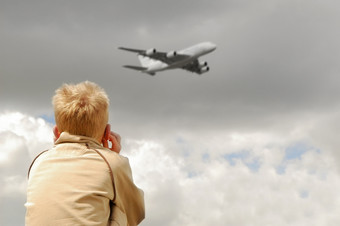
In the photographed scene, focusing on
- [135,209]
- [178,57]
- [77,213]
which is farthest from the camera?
[178,57]

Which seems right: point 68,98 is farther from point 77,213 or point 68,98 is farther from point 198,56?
point 198,56

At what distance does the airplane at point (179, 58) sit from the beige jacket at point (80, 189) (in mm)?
68084

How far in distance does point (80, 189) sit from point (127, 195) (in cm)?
30

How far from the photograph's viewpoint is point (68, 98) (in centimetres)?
285

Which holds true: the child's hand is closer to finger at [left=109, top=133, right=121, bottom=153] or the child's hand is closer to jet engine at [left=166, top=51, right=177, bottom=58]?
finger at [left=109, top=133, right=121, bottom=153]

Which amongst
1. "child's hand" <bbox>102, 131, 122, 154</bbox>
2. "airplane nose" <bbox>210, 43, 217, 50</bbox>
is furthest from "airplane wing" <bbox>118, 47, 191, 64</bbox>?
"child's hand" <bbox>102, 131, 122, 154</bbox>

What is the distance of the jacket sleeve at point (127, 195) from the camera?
2.84 meters

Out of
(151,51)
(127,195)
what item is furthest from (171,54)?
(127,195)

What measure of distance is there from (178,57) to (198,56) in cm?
454

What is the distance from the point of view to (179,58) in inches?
2963

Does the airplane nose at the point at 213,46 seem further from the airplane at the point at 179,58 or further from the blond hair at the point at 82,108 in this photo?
the blond hair at the point at 82,108

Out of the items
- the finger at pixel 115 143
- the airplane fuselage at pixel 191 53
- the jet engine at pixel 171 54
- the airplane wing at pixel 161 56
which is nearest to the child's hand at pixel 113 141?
the finger at pixel 115 143

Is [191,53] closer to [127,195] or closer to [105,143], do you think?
[105,143]

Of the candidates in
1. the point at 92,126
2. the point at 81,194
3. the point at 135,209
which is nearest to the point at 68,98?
the point at 92,126
